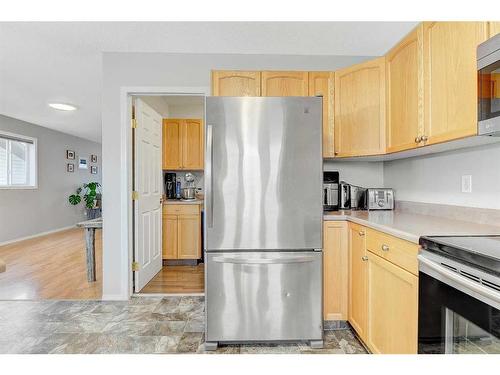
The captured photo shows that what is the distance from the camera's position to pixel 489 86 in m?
1.22

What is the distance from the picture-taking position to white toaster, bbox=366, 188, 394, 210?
8.21 ft

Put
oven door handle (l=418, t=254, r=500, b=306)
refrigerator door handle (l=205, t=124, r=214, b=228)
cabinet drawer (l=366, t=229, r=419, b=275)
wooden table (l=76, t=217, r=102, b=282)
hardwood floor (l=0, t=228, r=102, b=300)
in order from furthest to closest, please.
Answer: wooden table (l=76, t=217, r=102, b=282) → hardwood floor (l=0, t=228, r=102, b=300) → refrigerator door handle (l=205, t=124, r=214, b=228) → cabinet drawer (l=366, t=229, r=419, b=275) → oven door handle (l=418, t=254, r=500, b=306)

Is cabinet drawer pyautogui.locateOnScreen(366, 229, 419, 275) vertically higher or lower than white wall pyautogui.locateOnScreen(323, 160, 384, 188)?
lower

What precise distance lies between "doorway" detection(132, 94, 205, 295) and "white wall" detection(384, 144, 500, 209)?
7.14 feet

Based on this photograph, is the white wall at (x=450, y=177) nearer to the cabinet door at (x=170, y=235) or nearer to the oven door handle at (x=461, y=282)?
the oven door handle at (x=461, y=282)

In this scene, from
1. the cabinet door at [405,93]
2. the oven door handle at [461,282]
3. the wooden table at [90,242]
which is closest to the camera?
the oven door handle at [461,282]

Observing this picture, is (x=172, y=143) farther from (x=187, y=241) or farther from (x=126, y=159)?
(x=126, y=159)

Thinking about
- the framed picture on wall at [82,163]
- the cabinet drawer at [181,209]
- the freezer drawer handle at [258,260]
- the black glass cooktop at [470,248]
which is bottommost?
the freezer drawer handle at [258,260]

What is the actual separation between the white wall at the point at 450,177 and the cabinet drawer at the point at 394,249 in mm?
642

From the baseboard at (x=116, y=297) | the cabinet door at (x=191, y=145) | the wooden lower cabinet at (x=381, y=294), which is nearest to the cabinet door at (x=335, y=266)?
the wooden lower cabinet at (x=381, y=294)

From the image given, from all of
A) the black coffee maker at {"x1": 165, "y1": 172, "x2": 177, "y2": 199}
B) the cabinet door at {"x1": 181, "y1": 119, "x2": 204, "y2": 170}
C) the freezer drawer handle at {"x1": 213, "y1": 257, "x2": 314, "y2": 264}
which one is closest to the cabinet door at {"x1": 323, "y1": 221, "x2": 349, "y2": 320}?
the freezer drawer handle at {"x1": 213, "y1": 257, "x2": 314, "y2": 264}

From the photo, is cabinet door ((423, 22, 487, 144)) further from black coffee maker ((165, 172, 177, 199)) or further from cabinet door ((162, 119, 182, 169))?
black coffee maker ((165, 172, 177, 199))

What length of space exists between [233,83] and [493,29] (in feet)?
5.57

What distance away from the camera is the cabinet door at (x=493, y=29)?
1226 millimetres
